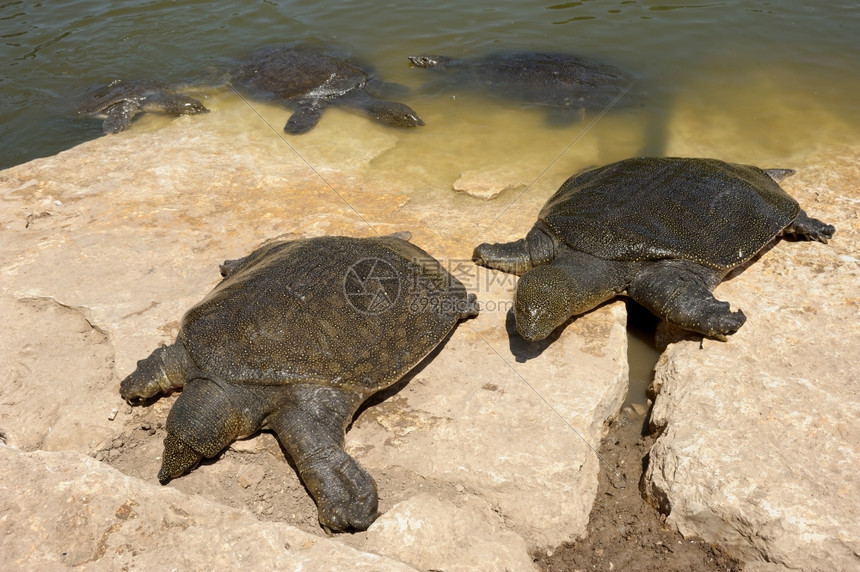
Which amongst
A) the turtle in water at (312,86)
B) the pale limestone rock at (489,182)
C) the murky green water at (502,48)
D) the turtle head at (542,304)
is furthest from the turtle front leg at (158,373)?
the turtle in water at (312,86)

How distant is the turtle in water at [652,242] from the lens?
4.30m

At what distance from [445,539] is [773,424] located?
208 centimetres

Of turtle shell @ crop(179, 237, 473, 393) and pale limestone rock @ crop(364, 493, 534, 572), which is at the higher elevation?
turtle shell @ crop(179, 237, 473, 393)

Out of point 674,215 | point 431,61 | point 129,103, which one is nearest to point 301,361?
point 674,215

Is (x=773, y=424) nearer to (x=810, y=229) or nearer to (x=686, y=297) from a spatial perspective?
(x=686, y=297)

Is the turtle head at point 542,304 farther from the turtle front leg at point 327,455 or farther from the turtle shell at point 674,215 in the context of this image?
the turtle front leg at point 327,455

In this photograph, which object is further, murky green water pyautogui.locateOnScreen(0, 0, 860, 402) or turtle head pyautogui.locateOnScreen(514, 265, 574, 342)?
murky green water pyautogui.locateOnScreen(0, 0, 860, 402)

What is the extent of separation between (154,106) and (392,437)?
24.4 feet

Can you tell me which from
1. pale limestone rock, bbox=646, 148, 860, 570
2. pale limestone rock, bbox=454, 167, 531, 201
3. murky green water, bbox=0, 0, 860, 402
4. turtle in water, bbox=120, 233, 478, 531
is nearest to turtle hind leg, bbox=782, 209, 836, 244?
pale limestone rock, bbox=646, 148, 860, 570

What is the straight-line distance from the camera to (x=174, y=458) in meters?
3.47

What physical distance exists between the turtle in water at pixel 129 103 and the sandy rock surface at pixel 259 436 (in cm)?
260

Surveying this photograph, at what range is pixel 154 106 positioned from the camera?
896 cm

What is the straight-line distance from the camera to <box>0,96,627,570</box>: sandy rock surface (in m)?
2.99

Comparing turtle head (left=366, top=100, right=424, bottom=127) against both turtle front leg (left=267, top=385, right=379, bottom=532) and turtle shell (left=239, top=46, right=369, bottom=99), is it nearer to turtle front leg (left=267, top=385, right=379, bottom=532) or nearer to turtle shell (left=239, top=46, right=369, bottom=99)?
turtle shell (left=239, top=46, right=369, bottom=99)
